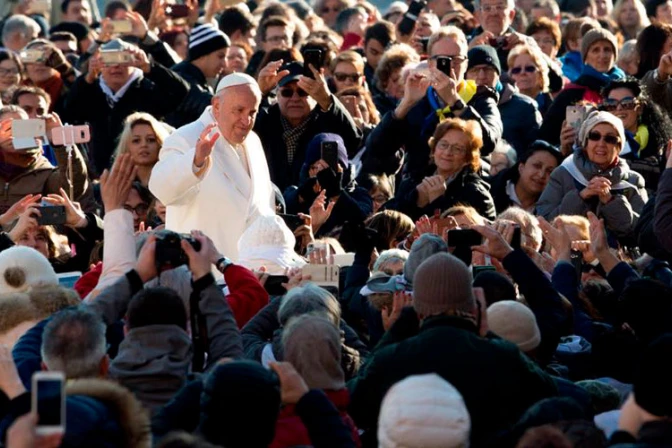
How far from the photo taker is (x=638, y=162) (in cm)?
1200

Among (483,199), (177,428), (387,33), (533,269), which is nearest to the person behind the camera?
(177,428)

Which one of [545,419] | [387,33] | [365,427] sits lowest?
[387,33]

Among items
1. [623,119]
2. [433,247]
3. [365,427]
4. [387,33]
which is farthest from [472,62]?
[365,427]

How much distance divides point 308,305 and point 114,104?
19.4 feet

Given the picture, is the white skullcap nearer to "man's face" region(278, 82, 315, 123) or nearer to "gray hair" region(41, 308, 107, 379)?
"man's face" region(278, 82, 315, 123)

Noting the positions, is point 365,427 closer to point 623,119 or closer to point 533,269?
point 533,269

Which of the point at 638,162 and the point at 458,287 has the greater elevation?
the point at 458,287

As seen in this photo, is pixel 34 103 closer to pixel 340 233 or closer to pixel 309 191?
pixel 309 191

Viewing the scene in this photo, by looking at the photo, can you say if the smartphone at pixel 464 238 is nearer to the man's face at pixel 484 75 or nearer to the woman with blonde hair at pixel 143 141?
the woman with blonde hair at pixel 143 141

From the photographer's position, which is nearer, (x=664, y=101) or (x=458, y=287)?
(x=458, y=287)

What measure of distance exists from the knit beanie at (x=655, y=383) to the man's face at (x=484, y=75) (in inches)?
262

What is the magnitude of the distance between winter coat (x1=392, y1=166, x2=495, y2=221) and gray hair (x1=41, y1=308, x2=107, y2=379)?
4.44 m

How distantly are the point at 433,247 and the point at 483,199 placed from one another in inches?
106

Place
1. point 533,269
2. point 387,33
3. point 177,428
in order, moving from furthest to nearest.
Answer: point 387,33 → point 533,269 → point 177,428
